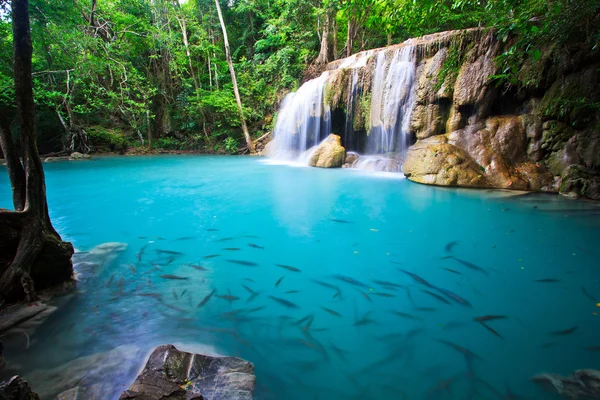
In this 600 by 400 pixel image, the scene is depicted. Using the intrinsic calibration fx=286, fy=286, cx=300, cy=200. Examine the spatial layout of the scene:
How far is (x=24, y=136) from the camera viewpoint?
2459 mm

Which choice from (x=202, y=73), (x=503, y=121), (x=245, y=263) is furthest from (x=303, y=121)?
(x=245, y=263)

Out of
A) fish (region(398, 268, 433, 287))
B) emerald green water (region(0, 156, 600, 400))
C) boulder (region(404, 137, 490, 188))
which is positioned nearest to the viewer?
emerald green water (region(0, 156, 600, 400))

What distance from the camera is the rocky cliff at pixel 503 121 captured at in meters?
6.81

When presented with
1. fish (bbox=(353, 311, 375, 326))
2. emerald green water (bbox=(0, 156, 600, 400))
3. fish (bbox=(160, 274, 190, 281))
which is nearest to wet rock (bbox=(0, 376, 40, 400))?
emerald green water (bbox=(0, 156, 600, 400))

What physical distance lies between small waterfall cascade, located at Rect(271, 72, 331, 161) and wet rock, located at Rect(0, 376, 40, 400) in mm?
13136

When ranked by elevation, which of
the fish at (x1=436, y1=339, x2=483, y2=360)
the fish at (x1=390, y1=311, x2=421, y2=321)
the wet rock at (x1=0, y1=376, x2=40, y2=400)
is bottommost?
the fish at (x1=436, y1=339, x2=483, y2=360)

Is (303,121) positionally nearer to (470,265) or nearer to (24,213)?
(470,265)

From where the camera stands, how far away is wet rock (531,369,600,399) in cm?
167

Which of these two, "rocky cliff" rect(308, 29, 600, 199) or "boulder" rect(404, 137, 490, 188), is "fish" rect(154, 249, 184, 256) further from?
"boulder" rect(404, 137, 490, 188)

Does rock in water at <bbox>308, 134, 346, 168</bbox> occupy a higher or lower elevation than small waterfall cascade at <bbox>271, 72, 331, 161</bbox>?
lower

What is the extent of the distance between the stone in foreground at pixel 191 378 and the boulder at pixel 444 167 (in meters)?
7.55

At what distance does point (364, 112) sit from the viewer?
12.3m

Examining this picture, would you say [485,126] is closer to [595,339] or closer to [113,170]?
[595,339]

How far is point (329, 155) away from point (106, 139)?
14209 millimetres
